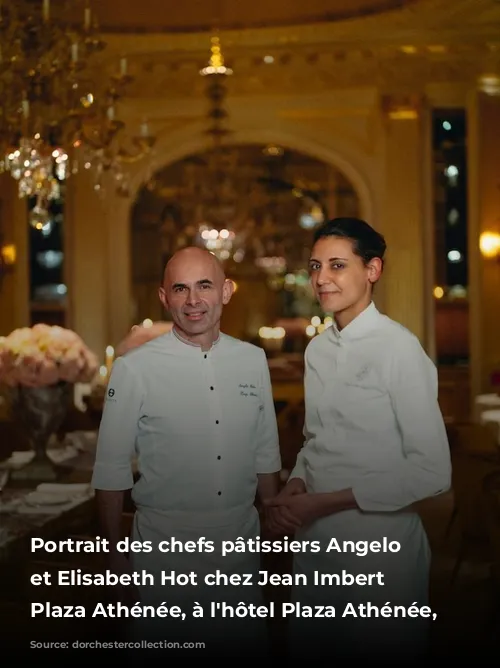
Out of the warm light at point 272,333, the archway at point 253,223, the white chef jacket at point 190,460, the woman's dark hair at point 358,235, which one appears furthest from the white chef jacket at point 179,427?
the warm light at point 272,333

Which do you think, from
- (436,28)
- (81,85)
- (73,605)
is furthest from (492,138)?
(73,605)

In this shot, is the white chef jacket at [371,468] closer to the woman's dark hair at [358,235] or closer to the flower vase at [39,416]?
the woman's dark hair at [358,235]

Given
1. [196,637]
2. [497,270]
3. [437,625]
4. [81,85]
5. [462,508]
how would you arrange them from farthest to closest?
[497,270] → [81,85] → [462,508] → [437,625] → [196,637]

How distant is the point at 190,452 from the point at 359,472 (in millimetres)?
385

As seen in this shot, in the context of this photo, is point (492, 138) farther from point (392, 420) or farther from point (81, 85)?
point (392, 420)

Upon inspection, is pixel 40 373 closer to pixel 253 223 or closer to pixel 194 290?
pixel 194 290

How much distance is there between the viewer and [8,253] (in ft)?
36.1

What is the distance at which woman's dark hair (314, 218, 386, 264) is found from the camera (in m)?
2.22

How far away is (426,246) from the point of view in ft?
34.4

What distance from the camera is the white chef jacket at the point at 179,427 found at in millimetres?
2266

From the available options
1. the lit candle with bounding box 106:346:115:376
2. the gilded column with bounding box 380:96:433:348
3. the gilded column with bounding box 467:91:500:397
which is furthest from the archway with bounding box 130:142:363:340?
the lit candle with bounding box 106:346:115:376

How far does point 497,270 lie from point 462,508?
594cm

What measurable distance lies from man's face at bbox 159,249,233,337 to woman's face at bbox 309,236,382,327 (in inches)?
8.9

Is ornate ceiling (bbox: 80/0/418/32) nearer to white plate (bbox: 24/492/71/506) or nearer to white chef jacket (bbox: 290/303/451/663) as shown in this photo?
white plate (bbox: 24/492/71/506)
